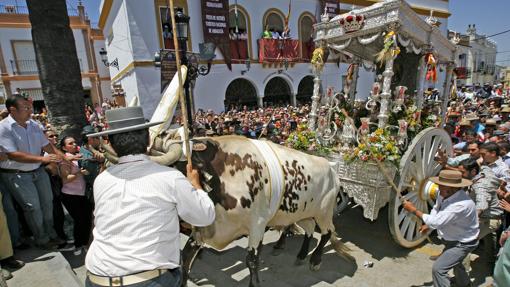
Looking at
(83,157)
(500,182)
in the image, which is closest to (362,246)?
(500,182)

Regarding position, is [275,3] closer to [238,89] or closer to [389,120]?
[238,89]

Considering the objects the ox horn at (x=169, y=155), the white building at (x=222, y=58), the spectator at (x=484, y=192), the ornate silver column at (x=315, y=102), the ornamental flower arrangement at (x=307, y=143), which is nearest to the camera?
the ox horn at (x=169, y=155)

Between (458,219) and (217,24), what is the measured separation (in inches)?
609

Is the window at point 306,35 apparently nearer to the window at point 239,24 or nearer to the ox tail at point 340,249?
the window at point 239,24

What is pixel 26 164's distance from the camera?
→ 3.31m

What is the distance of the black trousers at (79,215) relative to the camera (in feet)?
12.2

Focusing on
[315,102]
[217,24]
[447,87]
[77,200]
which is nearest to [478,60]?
[217,24]

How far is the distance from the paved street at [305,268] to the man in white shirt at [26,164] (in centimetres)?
44

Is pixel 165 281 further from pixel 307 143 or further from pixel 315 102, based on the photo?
pixel 315 102

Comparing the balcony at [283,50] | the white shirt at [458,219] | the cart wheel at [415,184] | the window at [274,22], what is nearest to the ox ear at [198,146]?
the white shirt at [458,219]

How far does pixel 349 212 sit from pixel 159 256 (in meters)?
4.67

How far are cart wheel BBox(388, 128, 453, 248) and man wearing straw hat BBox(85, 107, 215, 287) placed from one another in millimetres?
2964

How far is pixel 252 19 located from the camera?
57.0 feet

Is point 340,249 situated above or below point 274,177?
below
